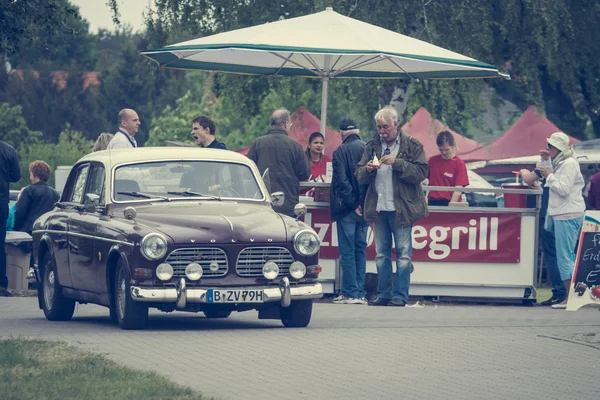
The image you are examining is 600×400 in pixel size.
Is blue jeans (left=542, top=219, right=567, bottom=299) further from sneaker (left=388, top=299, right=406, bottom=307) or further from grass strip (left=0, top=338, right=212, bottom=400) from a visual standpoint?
grass strip (left=0, top=338, right=212, bottom=400)

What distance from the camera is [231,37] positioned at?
15898mm

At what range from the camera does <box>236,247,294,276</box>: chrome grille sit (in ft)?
37.9

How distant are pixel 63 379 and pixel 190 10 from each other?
59.6 ft

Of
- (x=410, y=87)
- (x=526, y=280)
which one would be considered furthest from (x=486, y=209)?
(x=410, y=87)

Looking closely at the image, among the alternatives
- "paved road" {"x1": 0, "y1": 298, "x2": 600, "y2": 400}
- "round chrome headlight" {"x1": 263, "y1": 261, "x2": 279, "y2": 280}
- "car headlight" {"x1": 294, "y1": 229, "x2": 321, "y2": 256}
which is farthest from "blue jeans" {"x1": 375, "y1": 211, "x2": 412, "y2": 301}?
"round chrome headlight" {"x1": 263, "y1": 261, "x2": 279, "y2": 280}

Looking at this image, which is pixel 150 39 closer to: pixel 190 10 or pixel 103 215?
pixel 190 10

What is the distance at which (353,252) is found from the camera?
49.4 ft

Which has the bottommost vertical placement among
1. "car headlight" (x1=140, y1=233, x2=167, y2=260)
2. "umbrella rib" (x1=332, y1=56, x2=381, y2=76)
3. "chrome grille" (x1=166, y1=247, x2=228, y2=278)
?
"chrome grille" (x1=166, y1=247, x2=228, y2=278)

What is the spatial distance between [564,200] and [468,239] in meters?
1.22

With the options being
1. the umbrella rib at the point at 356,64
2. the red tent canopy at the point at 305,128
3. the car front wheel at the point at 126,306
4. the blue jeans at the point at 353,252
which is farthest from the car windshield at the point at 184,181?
the red tent canopy at the point at 305,128

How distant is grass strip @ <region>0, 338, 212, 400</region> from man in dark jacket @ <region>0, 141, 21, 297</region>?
663 centimetres

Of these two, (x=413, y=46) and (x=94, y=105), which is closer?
(x=413, y=46)

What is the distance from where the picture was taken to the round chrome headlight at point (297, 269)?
11766 millimetres

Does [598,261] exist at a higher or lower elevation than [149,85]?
lower
